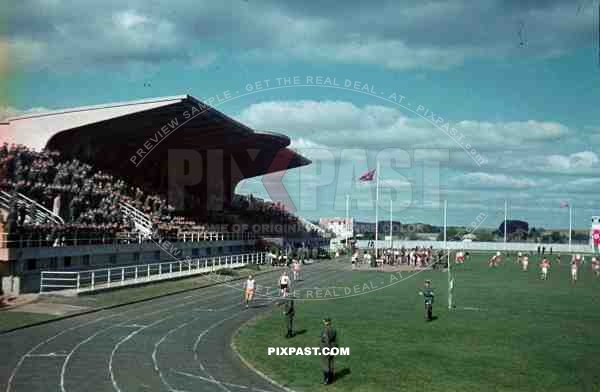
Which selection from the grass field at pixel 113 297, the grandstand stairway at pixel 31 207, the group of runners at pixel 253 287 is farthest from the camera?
the grandstand stairway at pixel 31 207

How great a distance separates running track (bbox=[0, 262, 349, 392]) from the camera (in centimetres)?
1407

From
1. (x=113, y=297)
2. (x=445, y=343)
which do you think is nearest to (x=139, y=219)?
(x=113, y=297)

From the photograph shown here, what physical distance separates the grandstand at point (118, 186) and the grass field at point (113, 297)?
9.88 feet

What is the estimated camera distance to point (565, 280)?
45.9m

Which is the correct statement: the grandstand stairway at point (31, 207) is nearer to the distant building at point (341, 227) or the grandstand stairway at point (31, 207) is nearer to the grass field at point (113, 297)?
the grass field at point (113, 297)

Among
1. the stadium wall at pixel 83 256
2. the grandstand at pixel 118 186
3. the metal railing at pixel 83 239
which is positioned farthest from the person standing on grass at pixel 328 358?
the metal railing at pixel 83 239

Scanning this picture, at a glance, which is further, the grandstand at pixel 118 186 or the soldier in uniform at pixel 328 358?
the grandstand at pixel 118 186

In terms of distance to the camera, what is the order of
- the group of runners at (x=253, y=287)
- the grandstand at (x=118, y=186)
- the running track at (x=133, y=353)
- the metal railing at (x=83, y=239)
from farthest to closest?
the grandstand at (x=118, y=186) < the metal railing at (x=83, y=239) < the group of runners at (x=253, y=287) < the running track at (x=133, y=353)

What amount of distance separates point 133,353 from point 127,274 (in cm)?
2071

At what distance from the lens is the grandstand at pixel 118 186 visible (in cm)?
3275

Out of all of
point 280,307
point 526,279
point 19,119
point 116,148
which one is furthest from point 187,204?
point 280,307

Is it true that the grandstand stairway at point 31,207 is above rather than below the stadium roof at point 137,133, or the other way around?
below

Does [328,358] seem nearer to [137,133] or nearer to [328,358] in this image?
[328,358]

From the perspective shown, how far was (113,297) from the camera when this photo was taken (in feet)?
95.0
